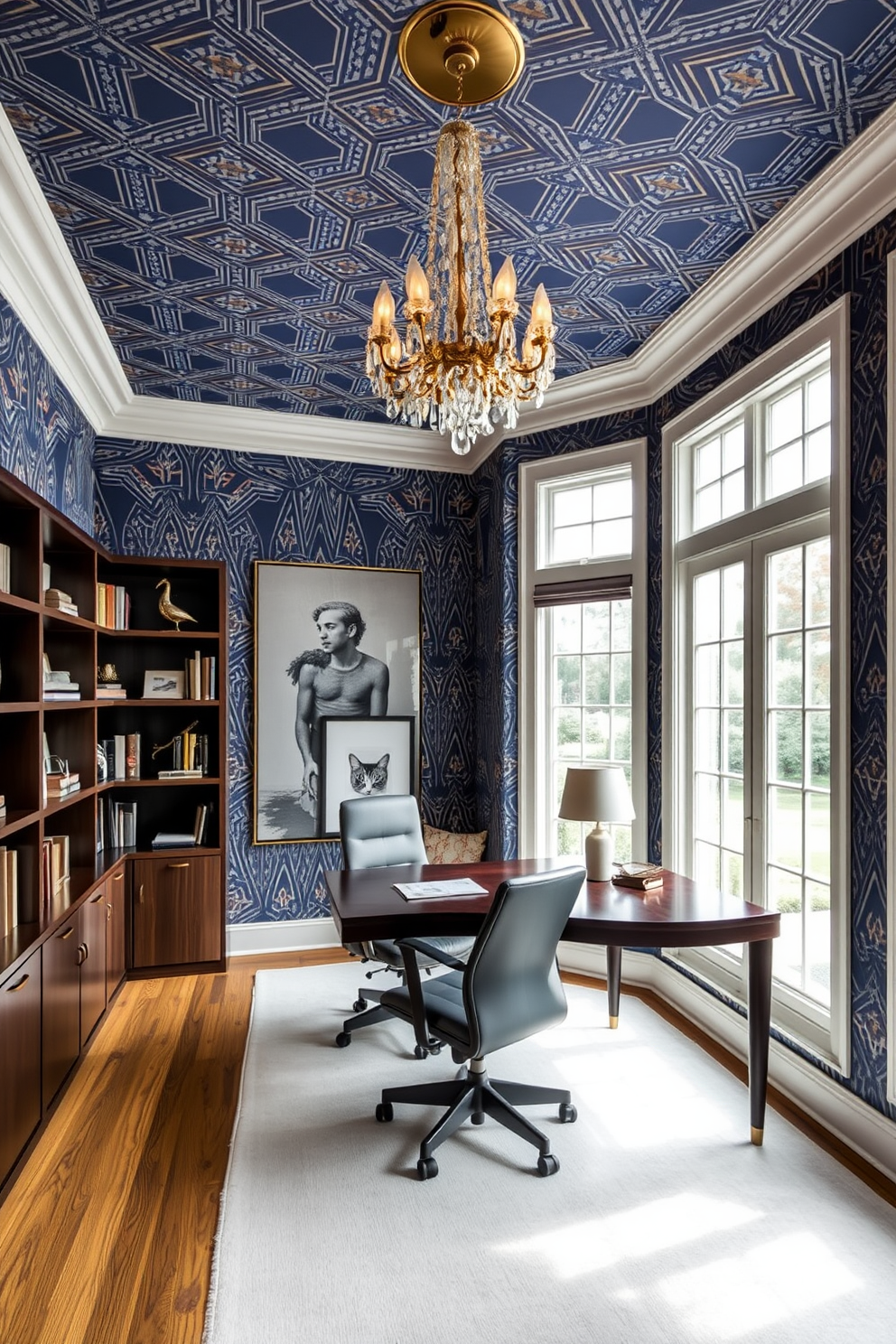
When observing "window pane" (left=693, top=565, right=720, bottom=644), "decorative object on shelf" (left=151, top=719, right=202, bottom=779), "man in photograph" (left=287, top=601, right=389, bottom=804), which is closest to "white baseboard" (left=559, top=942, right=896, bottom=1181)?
"window pane" (left=693, top=565, right=720, bottom=644)

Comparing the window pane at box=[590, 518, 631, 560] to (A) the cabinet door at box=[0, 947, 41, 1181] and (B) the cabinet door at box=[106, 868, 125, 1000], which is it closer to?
(B) the cabinet door at box=[106, 868, 125, 1000]

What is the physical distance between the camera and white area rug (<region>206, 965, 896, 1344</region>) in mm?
1871

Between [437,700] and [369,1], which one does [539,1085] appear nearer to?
[437,700]

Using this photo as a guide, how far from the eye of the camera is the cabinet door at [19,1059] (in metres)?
2.27

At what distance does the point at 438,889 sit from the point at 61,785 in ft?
5.16

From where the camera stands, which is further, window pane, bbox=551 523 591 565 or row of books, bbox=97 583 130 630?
window pane, bbox=551 523 591 565

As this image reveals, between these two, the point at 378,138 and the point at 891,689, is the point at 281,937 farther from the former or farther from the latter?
the point at 378,138

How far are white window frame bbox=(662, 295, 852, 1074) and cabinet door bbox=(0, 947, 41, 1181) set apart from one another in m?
2.56

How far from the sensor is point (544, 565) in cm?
446

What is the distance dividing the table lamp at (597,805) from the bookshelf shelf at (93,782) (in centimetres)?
191

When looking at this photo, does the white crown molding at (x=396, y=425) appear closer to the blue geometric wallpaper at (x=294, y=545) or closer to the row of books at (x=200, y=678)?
the blue geometric wallpaper at (x=294, y=545)

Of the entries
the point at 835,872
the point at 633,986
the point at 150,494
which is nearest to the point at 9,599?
the point at 150,494

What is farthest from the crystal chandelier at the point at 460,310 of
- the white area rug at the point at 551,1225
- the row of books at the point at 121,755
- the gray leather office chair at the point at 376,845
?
the row of books at the point at 121,755

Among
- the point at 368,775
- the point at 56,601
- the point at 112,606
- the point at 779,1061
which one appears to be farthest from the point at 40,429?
the point at 779,1061
